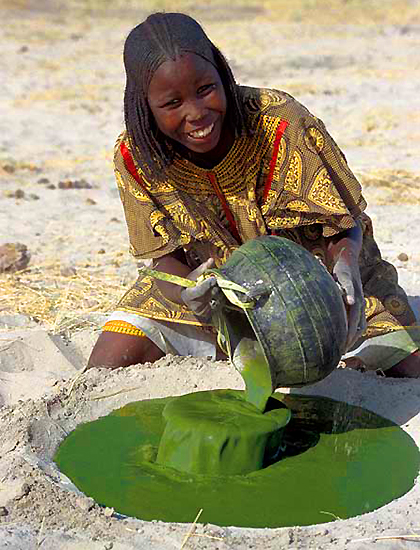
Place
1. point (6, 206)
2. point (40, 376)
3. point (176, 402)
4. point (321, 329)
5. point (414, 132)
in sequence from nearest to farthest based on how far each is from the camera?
point (321, 329) < point (176, 402) < point (40, 376) < point (6, 206) < point (414, 132)

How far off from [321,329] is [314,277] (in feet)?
0.53

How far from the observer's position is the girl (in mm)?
3418

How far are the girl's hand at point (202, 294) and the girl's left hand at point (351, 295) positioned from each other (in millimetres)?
423

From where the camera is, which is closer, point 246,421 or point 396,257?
point 246,421

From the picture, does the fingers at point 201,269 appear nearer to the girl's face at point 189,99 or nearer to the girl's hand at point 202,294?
the girl's hand at point 202,294

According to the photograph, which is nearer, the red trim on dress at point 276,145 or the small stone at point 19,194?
the red trim on dress at point 276,145

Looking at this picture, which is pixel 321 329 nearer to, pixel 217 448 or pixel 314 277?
pixel 314 277

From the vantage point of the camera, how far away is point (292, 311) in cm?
304

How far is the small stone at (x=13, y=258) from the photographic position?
5.25 m

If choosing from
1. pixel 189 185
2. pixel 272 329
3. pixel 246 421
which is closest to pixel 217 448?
pixel 246 421

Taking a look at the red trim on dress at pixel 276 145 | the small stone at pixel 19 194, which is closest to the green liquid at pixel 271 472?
the red trim on dress at pixel 276 145

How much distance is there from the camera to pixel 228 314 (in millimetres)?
3453

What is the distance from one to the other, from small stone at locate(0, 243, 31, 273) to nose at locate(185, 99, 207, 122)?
219cm

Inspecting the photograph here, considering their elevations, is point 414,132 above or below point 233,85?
below
